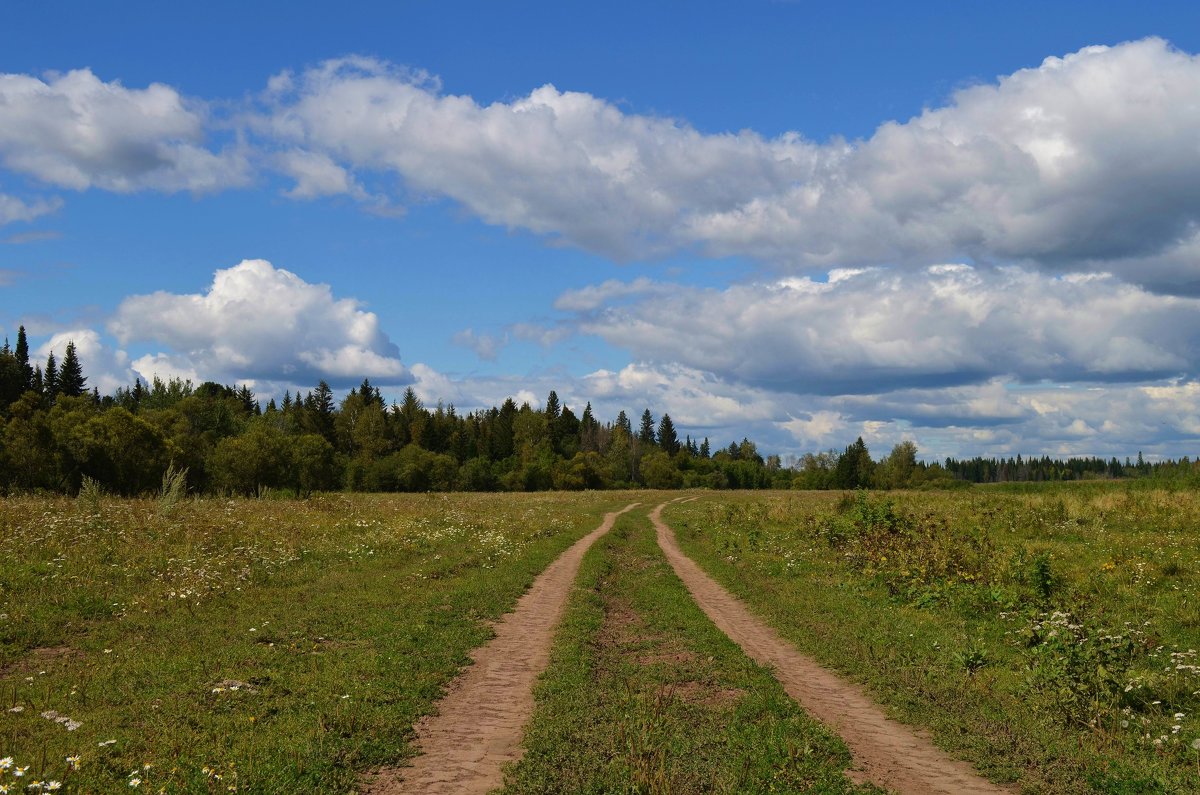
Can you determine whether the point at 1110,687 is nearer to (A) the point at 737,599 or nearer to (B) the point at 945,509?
(A) the point at 737,599

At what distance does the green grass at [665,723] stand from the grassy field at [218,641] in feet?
5.59

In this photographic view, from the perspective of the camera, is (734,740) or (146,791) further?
(734,740)

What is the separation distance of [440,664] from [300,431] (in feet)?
387

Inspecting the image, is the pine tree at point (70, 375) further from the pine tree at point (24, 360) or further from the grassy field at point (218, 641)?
the grassy field at point (218, 641)

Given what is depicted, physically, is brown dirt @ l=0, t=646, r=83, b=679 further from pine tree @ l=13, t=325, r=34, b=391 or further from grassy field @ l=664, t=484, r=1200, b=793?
pine tree @ l=13, t=325, r=34, b=391

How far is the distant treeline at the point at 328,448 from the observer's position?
5428 centimetres

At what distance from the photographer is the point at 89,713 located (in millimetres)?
8523

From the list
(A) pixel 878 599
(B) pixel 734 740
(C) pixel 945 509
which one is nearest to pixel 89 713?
(B) pixel 734 740

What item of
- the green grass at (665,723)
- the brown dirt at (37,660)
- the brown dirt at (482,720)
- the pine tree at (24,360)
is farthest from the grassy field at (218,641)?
the pine tree at (24,360)

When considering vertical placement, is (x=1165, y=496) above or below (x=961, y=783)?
above

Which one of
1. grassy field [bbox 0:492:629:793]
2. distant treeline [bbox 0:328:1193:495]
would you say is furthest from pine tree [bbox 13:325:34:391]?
grassy field [bbox 0:492:629:793]

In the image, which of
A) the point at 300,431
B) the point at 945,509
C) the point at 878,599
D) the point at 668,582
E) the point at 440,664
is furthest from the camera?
the point at 300,431

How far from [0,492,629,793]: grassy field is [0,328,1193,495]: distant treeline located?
8.96 m

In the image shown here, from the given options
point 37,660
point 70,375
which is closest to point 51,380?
point 70,375
